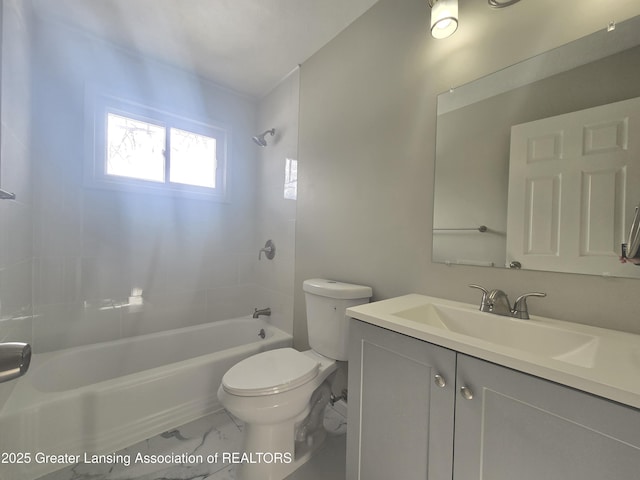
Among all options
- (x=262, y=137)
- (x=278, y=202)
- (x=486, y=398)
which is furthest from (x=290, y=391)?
(x=262, y=137)

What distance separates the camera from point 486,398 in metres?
0.65

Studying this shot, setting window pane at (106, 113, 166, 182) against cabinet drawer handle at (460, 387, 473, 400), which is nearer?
cabinet drawer handle at (460, 387, 473, 400)

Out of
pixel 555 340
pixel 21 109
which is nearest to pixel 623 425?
pixel 555 340

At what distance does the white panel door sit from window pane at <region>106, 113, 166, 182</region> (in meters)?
2.36

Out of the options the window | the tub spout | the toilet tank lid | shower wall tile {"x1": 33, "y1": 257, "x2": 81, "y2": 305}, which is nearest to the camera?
the toilet tank lid

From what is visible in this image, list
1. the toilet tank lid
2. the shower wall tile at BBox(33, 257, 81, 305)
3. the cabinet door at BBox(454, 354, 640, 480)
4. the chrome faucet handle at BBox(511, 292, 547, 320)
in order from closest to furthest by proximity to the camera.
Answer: the cabinet door at BBox(454, 354, 640, 480)
the chrome faucet handle at BBox(511, 292, 547, 320)
the toilet tank lid
the shower wall tile at BBox(33, 257, 81, 305)

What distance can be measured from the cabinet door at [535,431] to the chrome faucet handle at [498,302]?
0.37 meters

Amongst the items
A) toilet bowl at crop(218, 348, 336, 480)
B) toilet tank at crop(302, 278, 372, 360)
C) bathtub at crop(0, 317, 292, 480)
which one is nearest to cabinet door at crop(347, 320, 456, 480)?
toilet bowl at crop(218, 348, 336, 480)

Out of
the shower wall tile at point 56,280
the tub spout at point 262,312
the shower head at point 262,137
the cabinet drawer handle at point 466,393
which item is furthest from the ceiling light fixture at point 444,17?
the shower wall tile at point 56,280

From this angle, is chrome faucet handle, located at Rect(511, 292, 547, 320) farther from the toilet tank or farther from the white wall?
the toilet tank

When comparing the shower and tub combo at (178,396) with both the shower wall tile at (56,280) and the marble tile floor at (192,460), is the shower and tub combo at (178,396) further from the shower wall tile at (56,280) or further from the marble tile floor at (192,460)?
the shower wall tile at (56,280)

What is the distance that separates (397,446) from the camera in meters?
0.84

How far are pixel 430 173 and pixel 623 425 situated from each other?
3.30ft

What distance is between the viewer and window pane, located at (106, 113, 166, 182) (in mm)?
1882
